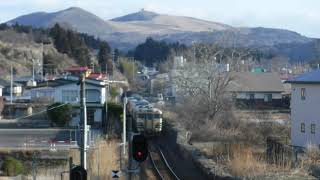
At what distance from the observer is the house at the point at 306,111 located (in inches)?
1394

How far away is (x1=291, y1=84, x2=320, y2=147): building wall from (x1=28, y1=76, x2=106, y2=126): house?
58.9 feet

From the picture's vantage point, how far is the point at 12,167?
101ft

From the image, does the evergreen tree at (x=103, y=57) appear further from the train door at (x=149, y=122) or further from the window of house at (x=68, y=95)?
the train door at (x=149, y=122)

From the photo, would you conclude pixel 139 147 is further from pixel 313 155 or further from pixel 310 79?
pixel 310 79

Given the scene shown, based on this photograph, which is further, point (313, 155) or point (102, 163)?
point (313, 155)

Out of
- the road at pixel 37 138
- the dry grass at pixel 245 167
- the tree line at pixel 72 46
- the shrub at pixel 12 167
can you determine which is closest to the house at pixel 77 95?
the road at pixel 37 138

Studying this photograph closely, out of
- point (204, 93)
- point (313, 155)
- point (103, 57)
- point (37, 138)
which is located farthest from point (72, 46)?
point (313, 155)

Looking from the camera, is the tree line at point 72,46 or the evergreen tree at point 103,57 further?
the tree line at point 72,46

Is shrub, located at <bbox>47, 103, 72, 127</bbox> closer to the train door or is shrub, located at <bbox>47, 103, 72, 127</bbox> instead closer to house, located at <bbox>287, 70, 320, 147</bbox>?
the train door

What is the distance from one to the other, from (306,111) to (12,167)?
633 inches

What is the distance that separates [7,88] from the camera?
7462 cm

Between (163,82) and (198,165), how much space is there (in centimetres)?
6894

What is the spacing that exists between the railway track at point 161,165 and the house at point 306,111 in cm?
758

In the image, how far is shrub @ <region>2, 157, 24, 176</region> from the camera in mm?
30648
